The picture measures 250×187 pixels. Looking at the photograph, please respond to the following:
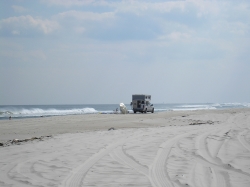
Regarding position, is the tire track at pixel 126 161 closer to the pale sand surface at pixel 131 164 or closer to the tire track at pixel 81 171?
the pale sand surface at pixel 131 164

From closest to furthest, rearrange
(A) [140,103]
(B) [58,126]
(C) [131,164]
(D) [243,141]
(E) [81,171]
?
1. (E) [81,171]
2. (C) [131,164]
3. (D) [243,141]
4. (B) [58,126]
5. (A) [140,103]

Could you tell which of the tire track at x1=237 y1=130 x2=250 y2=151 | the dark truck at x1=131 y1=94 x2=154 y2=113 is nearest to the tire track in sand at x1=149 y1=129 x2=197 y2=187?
the tire track at x1=237 y1=130 x2=250 y2=151

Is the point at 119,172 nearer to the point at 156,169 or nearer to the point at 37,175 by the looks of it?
the point at 156,169

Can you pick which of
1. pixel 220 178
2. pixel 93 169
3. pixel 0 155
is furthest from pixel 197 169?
pixel 0 155

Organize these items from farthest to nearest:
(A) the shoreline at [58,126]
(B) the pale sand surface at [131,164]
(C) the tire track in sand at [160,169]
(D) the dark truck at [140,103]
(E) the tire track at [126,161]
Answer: (D) the dark truck at [140,103] → (A) the shoreline at [58,126] → (E) the tire track at [126,161] → (B) the pale sand surface at [131,164] → (C) the tire track in sand at [160,169]

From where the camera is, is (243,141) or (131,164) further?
(243,141)

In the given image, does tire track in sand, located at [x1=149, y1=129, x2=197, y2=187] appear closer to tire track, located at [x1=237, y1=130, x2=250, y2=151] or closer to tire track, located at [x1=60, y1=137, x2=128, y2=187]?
tire track, located at [x1=60, y1=137, x2=128, y2=187]

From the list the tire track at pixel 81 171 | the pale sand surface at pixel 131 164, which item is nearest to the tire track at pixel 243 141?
the pale sand surface at pixel 131 164

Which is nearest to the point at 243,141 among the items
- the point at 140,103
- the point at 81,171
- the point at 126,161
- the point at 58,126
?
the point at 126,161

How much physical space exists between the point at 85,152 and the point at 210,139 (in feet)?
13.3

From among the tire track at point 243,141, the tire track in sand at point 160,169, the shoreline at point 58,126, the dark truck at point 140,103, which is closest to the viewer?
the tire track in sand at point 160,169

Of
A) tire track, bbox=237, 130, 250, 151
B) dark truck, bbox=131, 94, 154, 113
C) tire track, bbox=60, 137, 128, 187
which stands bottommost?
tire track, bbox=60, 137, 128, 187

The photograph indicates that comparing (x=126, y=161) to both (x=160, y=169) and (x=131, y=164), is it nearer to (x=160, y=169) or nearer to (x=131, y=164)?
(x=131, y=164)

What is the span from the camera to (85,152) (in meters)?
7.57
